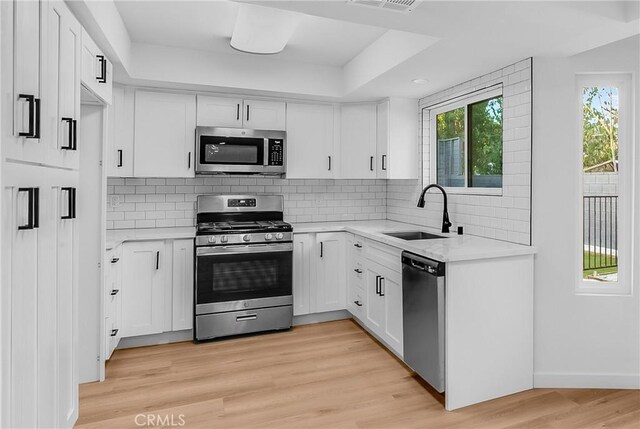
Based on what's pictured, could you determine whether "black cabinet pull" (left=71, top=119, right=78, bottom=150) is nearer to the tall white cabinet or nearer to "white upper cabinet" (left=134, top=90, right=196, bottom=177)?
the tall white cabinet

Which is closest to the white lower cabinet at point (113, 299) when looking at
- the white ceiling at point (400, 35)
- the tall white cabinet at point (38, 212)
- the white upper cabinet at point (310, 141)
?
the tall white cabinet at point (38, 212)

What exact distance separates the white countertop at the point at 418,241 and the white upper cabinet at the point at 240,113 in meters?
1.06

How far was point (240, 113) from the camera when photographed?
3.71 m

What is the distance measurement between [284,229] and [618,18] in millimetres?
2726

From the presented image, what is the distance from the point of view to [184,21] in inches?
109

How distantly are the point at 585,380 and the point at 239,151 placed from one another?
3257mm

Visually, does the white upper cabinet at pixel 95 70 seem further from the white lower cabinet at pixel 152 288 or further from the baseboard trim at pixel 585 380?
the baseboard trim at pixel 585 380

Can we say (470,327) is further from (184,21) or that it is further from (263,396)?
(184,21)

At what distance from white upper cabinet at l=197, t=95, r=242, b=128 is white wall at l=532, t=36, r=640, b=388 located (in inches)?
99.8

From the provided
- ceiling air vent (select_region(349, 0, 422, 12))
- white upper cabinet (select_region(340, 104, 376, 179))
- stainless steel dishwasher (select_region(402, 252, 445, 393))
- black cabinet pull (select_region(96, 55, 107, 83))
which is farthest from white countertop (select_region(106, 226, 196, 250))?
ceiling air vent (select_region(349, 0, 422, 12))

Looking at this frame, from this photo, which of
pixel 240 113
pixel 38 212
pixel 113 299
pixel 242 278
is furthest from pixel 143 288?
pixel 38 212

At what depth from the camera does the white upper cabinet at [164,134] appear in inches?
135

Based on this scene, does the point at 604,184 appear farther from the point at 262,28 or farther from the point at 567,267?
the point at 262,28

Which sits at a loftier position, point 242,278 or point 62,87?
point 62,87
